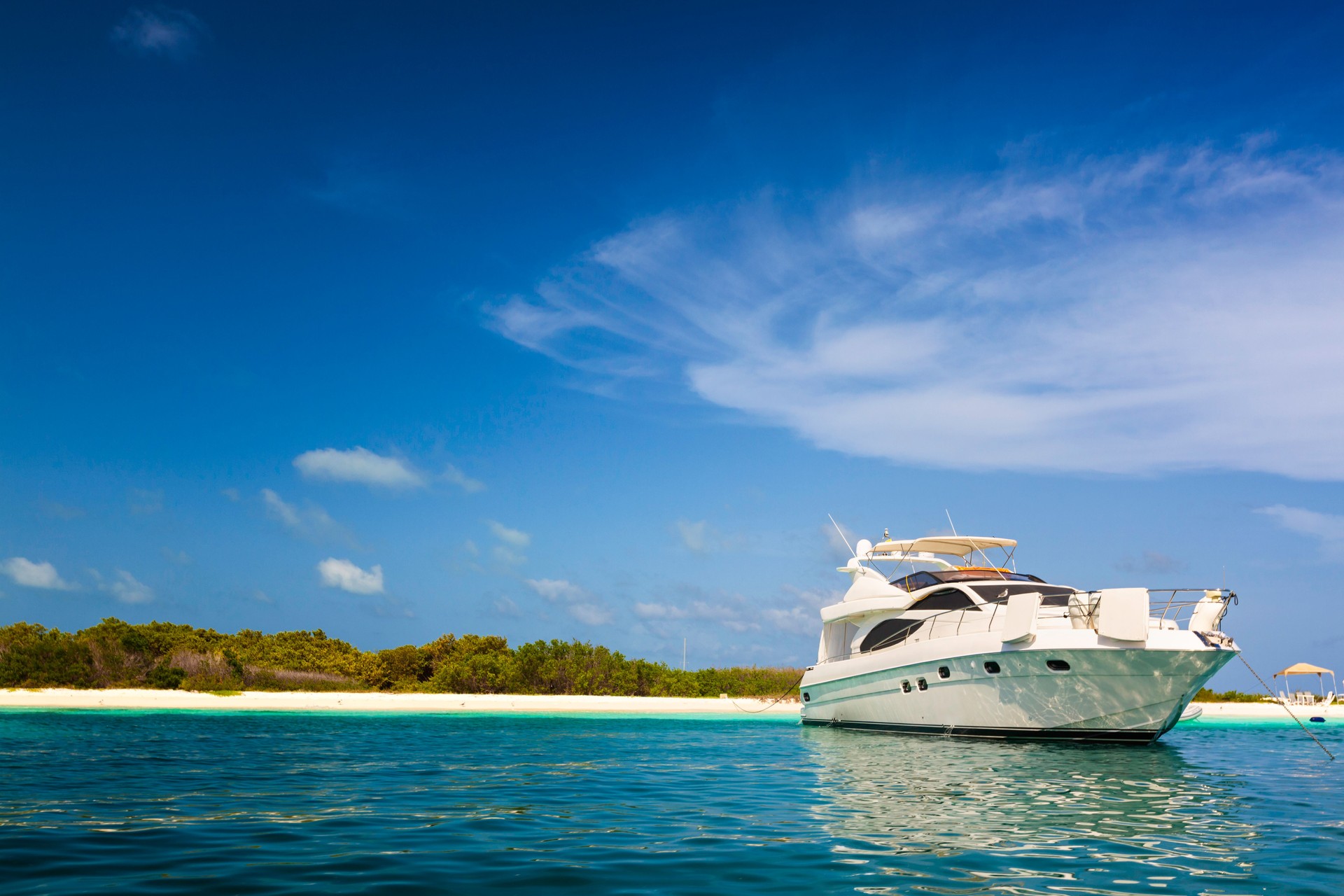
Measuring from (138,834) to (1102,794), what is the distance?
1088 cm

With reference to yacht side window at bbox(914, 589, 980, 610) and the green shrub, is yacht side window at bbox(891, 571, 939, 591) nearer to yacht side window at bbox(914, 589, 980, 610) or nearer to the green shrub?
yacht side window at bbox(914, 589, 980, 610)

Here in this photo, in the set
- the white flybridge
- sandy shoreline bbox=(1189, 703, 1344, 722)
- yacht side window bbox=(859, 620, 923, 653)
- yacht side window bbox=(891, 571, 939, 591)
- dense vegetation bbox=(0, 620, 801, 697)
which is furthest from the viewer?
sandy shoreline bbox=(1189, 703, 1344, 722)

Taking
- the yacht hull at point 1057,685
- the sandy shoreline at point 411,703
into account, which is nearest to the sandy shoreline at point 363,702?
the sandy shoreline at point 411,703

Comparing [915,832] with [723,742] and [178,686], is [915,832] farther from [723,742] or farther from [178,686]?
[178,686]

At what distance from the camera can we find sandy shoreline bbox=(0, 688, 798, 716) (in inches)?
1342

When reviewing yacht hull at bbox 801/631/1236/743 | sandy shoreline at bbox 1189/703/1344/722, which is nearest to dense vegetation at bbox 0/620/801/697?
yacht hull at bbox 801/631/1236/743

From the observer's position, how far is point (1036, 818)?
868 centimetres

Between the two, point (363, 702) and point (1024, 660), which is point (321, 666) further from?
point (1024, 660)

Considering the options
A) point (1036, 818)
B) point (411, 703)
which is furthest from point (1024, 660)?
point (411, 703)

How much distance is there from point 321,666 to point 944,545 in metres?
36.8

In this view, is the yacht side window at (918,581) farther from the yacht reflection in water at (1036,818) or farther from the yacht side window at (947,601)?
the yacht reflection in water at (1036,818)

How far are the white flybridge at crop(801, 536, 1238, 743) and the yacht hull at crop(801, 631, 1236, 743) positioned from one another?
0.08 feet

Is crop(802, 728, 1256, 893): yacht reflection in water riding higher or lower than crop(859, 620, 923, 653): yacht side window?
lower

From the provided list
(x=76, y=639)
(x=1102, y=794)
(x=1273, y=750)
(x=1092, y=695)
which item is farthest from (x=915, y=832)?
(x=76, y=639)
